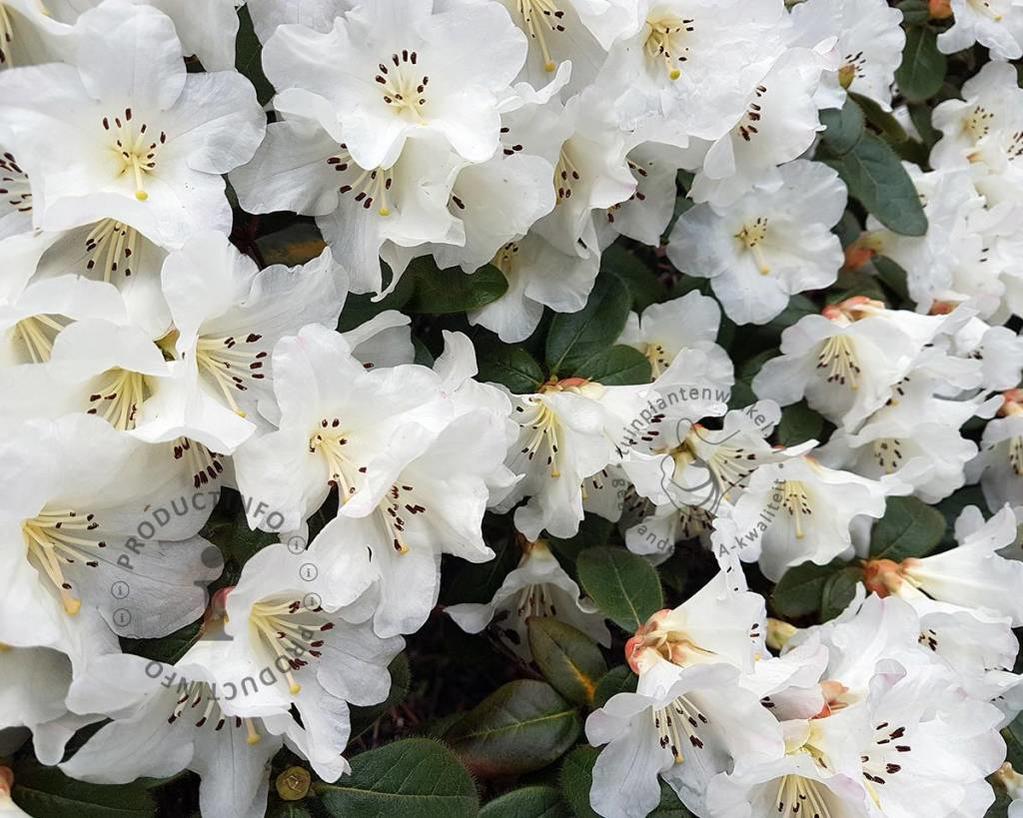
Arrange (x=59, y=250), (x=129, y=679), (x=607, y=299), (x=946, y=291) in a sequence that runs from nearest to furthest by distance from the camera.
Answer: (x=129, y=679), (x=59, y=250), (x=607, y=299), (x=946, y=291)

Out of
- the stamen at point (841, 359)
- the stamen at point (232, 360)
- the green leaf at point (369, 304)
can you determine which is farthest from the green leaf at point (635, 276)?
the stamen at point (232, 360)

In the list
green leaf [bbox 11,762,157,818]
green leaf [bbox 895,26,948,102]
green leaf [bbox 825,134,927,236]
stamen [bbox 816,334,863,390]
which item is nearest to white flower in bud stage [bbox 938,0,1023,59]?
green leaf [bbox 895,26,948,102]

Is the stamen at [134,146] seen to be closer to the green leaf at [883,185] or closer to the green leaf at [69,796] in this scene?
the green leaf at [69,796]

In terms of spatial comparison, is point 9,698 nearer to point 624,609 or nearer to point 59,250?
point 59,250

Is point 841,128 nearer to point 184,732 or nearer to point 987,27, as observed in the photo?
point 987,27

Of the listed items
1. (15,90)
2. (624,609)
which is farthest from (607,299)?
(15,90)

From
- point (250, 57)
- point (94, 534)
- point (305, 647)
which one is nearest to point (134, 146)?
point (250, 57)
